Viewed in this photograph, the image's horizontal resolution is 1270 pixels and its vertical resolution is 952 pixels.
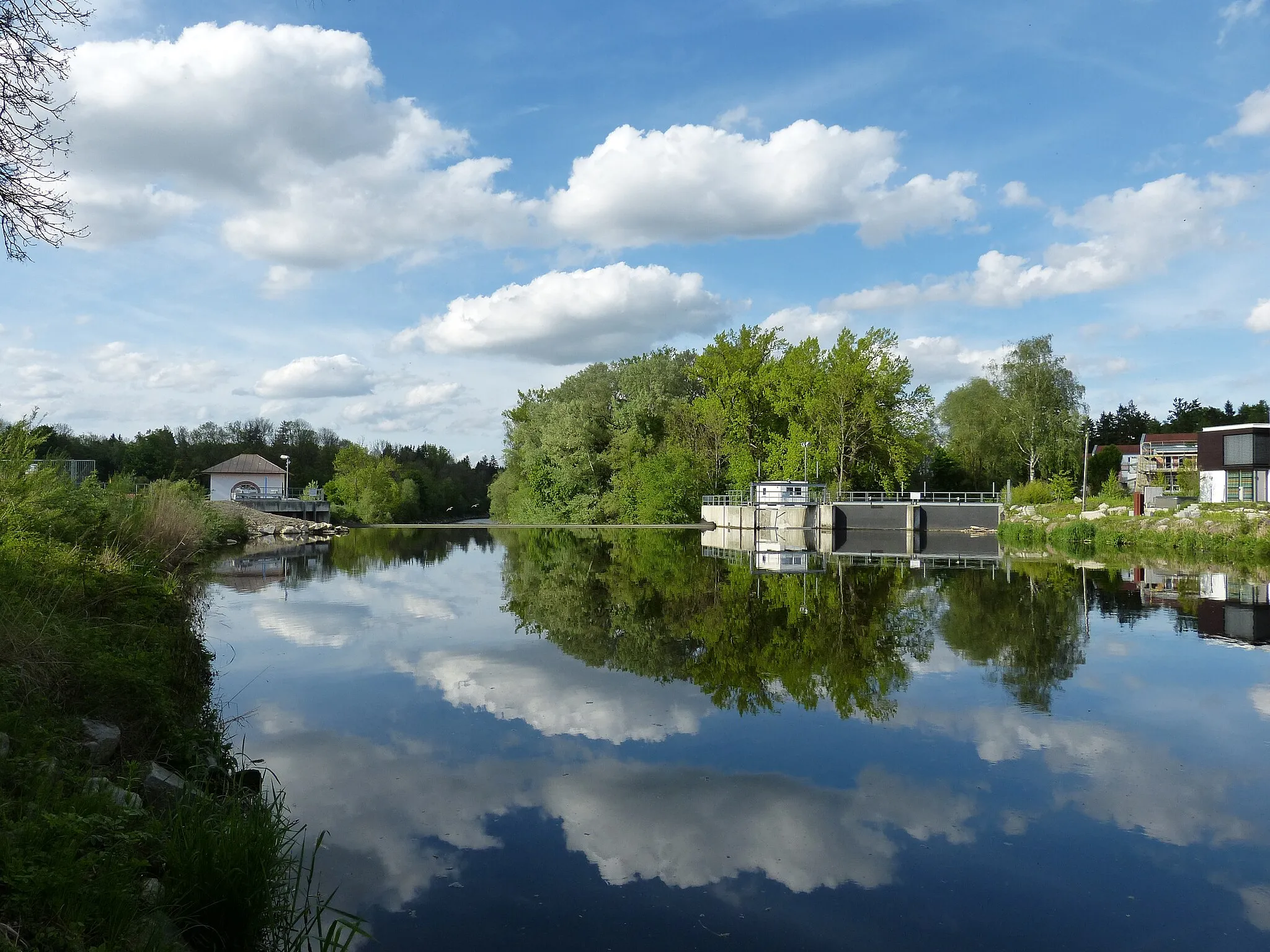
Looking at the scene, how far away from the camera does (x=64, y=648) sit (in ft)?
21.7

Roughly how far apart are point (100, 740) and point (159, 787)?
1.73ft

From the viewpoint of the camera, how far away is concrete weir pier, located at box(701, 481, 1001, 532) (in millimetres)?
49750

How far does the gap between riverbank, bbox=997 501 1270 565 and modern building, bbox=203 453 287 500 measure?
54.0m

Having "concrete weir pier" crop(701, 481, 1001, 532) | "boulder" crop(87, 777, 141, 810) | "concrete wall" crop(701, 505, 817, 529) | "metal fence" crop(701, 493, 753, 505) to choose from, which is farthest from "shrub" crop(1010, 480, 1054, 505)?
"boulder" crop(87, 777, 141, 810)

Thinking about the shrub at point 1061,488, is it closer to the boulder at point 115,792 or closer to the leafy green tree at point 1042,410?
the leafy green tree at point 1042,410

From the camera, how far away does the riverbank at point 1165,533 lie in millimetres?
30094

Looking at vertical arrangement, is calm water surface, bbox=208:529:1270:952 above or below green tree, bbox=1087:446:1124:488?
below

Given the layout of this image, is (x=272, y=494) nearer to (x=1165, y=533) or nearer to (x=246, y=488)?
(x=246, y=488)

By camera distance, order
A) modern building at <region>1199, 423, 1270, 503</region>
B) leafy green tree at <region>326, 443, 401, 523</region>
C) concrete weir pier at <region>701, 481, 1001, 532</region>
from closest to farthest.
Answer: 1. modern building at <region>1199, 423, 1270, 503</region>
2. concrete weir pier at <region>701, 481, 1001, 532</region>
3. leafy green tree at <region>326, 443, 401, 523</region>

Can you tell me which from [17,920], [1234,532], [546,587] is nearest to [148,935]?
[17,920]

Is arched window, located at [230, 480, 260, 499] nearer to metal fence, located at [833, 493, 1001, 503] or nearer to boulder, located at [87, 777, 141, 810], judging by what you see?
metal fence, located at [833, 493, 1001, 503]

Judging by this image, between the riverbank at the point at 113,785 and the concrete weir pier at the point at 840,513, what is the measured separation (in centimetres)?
4130

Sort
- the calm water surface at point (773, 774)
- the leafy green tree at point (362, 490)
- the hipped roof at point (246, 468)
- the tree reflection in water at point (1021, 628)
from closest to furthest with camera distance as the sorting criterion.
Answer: the calm water surface at point (773, 774), the tree reflection in water at point (1021, 628), the leafy green tree at point (362, 490), the hipped roof at point (246, 468)

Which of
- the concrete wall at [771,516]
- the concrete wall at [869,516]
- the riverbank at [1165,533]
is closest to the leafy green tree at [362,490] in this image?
the concrete wall at [771,516]
